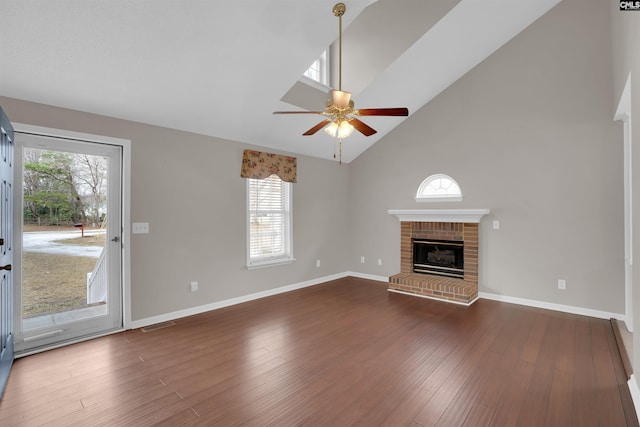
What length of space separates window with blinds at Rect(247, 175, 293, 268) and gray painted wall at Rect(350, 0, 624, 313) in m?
2.42

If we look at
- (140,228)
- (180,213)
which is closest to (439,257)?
(180,213)

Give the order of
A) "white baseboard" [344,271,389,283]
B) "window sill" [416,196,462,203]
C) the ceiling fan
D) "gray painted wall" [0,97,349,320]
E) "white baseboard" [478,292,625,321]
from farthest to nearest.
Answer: "white baseboard" [344,271,389,283]
"window sill" [416,196,462,203]
"white baseboard" [478,292,625,321]
"gray painted wall" [0,97,349,320]
the ceiling fan

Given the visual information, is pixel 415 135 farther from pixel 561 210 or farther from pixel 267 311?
pixel 267 311

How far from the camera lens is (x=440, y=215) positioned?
496 centimetres

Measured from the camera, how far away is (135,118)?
3.43 metres

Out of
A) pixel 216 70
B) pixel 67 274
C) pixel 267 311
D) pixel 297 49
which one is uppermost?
pixel 297 49

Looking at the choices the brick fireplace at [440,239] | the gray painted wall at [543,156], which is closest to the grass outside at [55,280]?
the brick fireplace at [440,239]

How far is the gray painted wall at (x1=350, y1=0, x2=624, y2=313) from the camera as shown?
12.3 feet

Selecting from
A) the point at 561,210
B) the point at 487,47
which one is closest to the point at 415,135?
the point at 487,47

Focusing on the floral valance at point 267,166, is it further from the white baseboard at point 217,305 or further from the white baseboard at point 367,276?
the white baseboard at point 367,276

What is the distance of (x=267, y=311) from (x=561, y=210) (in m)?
4.22

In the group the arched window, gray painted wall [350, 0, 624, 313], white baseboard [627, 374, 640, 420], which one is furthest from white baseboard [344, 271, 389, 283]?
white baseboard [627, 374, 640, 420]

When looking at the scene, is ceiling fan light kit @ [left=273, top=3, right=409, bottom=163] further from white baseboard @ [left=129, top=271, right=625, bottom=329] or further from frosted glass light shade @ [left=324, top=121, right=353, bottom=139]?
white baseboard @ [left=129, top=271, right=625, bottom=329]

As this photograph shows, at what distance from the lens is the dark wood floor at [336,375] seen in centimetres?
197
